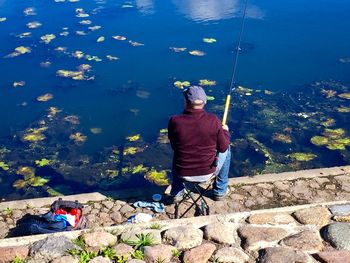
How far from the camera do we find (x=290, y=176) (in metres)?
6.31

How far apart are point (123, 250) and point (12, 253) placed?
43.5 inches

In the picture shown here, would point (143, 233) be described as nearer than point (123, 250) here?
No

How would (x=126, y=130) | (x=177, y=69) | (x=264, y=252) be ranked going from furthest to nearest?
(x=177, y=69) → (x=126, y=130) → (x=264, y=252)

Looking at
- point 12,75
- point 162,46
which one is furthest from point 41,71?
point 162,46

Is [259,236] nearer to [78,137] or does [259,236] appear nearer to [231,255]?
[231,255]

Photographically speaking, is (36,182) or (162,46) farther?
(162,46)

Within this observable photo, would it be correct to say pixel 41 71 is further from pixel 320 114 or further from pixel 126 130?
pixel 320 114

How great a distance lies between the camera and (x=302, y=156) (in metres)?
8.30

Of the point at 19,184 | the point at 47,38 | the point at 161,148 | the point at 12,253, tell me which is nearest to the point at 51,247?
the point at 12,253

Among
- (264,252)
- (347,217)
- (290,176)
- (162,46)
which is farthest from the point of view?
(162,46)

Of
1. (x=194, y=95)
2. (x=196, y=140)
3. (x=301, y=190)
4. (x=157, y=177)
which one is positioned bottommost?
(x=157, y=177)

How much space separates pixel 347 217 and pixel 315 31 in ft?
35.5

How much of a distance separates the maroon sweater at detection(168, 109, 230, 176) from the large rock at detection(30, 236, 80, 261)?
153cm

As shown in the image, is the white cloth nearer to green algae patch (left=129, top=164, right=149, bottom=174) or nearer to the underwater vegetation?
the underwater vegetation
